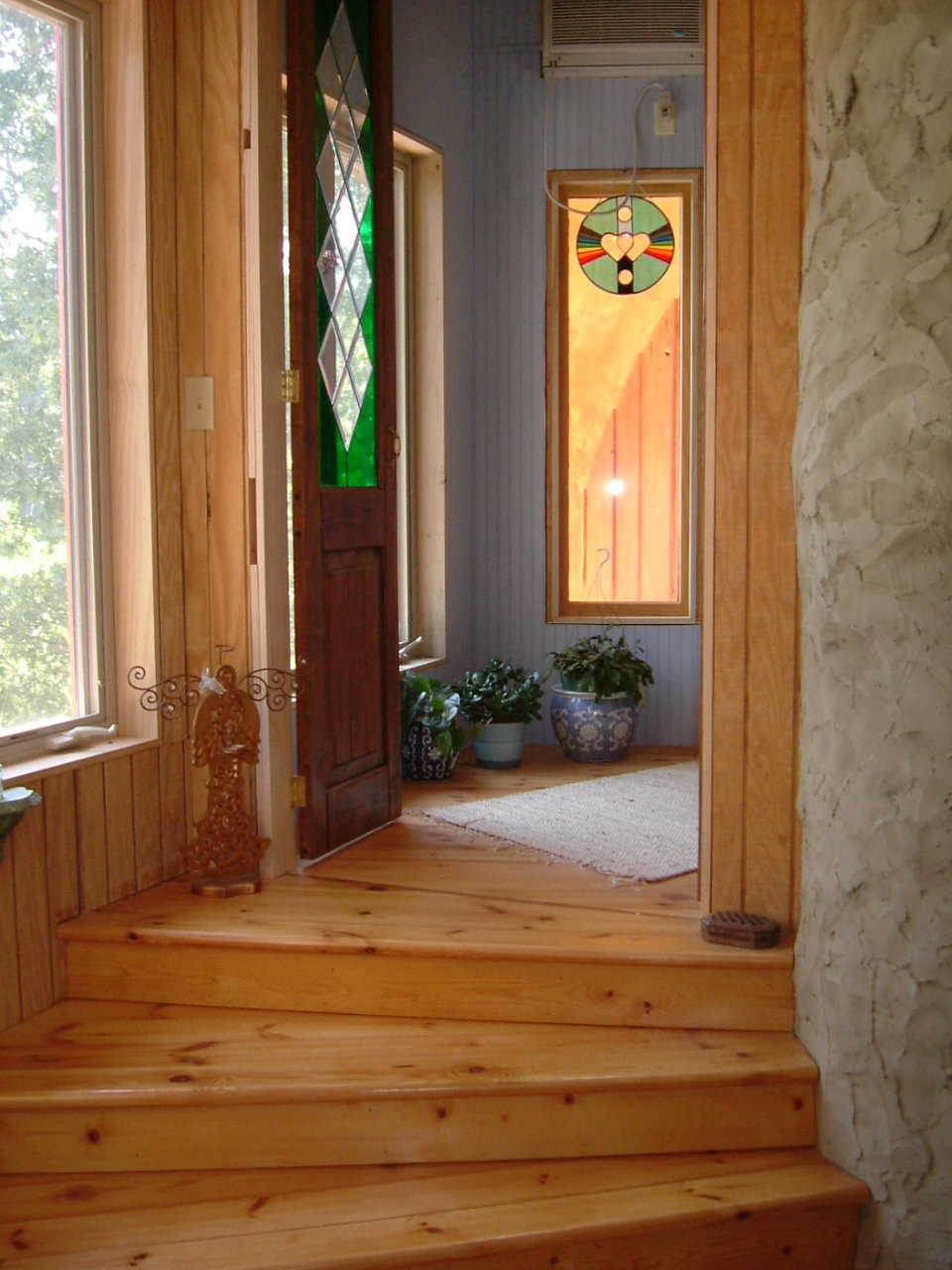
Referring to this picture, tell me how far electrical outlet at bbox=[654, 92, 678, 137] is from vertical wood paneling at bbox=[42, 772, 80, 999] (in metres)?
3.53

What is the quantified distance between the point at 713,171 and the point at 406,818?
2.06 meters

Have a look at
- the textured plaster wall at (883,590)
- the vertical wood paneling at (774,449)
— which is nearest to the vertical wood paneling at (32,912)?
the vertical wood paneling at (774,449)

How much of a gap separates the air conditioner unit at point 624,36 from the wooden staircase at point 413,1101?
139 inches

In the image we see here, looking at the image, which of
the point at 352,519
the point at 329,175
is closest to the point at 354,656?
the point at 352,519

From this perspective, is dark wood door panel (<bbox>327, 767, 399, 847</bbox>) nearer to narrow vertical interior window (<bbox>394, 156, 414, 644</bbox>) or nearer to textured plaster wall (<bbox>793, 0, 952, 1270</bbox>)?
narrow vertical interior window (<bbox>394, 156, 414, 644</bbox>)

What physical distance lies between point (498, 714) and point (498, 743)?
103 mm

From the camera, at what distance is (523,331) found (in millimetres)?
5430

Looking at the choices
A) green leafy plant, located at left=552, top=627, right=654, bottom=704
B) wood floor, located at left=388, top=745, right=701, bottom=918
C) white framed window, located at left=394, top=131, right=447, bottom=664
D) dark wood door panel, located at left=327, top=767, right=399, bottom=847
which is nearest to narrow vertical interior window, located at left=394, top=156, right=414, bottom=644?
white framed window, located at left=394, top=131, right=447, bottom=664

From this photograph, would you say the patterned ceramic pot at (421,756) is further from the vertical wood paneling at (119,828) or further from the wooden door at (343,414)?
the vertical wood paneling at (119,828)

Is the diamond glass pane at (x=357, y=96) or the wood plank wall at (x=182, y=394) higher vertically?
the diamond glass pane at (x=357, y=96)

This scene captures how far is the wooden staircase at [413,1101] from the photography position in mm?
2484

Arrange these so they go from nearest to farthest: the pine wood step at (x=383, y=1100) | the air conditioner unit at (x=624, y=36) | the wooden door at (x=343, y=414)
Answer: the pine wood step at (x=383, y=1100), the wooden door at (x=343, y=414), the air conditioner unit at (x=624, y=36)

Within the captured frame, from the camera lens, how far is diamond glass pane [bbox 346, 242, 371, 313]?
3.84m

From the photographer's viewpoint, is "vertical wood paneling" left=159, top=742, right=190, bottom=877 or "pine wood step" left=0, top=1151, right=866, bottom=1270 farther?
"vertical wood paneling" left=159, top=742, right=190, bottom=877
